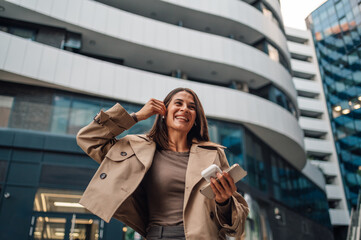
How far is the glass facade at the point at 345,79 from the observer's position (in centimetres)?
3612

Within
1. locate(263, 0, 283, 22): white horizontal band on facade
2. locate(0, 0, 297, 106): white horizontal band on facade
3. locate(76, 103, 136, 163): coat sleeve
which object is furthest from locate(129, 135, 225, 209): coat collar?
locate(263, 0, 283, 22): white horizontal band on facade

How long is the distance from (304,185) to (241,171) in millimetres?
21717

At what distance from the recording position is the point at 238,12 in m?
16.6

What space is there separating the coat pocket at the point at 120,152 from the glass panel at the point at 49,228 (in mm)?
9444

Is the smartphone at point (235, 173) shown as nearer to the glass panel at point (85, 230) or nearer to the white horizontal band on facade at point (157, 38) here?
the glass panel at point (85, 230)

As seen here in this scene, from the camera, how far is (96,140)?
2.25m

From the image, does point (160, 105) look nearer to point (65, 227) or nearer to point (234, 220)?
point (234, 220)

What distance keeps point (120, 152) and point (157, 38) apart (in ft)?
41.2

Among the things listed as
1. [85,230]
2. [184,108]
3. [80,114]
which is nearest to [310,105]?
[80,114]

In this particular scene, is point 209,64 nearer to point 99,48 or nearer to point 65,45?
point 99,48

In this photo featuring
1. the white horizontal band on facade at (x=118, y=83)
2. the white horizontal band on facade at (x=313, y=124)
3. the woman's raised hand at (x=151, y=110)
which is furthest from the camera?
the white horizontal band on facade at (x=313, y=124)

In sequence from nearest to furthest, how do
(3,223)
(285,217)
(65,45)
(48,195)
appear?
(3,223)
(48,195)
(65,45)
(285,217)

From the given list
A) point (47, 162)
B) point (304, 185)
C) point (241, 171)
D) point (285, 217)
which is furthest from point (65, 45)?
point (304, 185)

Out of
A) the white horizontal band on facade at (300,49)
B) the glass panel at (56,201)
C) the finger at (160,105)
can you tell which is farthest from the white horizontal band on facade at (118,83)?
the white horizontal band on facade at (300,49)
